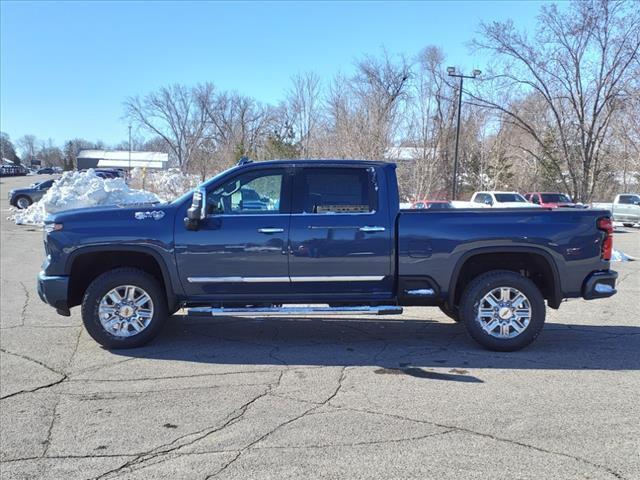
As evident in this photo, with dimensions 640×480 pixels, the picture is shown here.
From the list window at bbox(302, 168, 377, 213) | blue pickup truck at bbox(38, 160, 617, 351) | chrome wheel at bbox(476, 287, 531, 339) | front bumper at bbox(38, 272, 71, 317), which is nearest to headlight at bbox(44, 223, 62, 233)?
blue pickup truck at bbox(38, 160, 617, 351)

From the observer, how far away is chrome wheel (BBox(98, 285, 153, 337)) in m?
5.70

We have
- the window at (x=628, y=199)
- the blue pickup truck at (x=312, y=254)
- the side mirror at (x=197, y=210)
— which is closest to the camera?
the side mirror at (x=197, y=210)

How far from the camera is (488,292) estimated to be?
5641mm

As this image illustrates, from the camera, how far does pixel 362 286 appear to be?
5.72 metres

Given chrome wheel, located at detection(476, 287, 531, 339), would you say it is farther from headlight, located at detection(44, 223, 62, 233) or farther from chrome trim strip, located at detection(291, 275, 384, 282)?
headlight, located at detection(44, 223, 62, 233)

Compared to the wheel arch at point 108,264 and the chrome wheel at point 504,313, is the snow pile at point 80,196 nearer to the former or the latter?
the wheel arch at point 108,264

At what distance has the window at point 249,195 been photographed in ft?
18.8

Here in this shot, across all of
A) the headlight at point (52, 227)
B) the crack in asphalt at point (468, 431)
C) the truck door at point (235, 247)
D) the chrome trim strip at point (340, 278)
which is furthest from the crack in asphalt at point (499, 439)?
the headlight at point (52, 227)

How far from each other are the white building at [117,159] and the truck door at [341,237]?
299 ft

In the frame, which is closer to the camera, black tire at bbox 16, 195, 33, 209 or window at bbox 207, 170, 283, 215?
window at bbox 207, 170, 283, 215

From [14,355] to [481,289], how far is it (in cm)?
490

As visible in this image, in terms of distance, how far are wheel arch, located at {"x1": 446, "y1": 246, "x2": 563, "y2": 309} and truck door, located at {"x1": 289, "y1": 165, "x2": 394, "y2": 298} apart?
29.5 inches

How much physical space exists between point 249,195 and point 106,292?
1816mm

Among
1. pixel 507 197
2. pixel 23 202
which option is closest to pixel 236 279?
pixel 507 197
